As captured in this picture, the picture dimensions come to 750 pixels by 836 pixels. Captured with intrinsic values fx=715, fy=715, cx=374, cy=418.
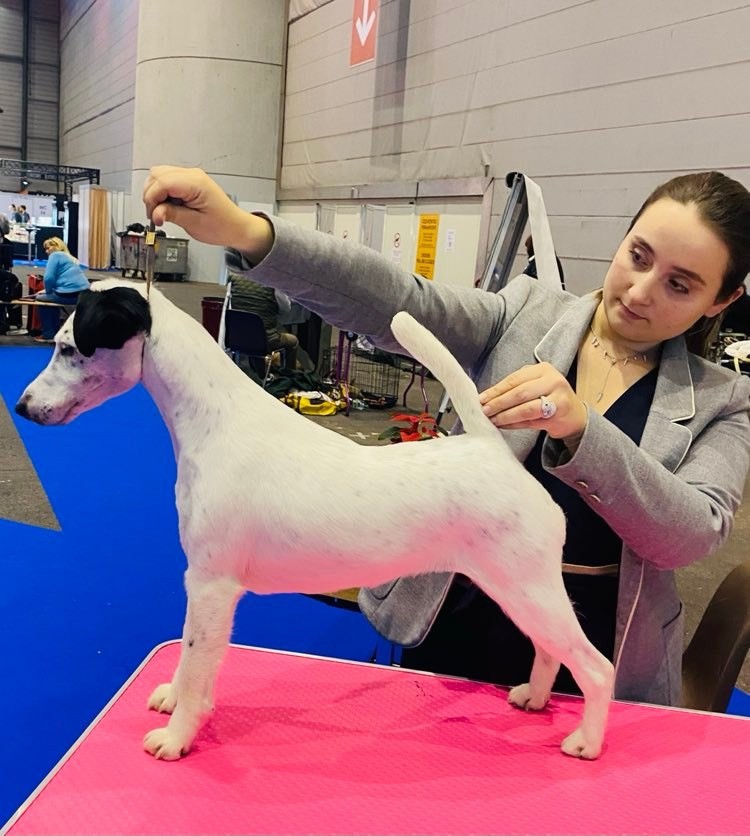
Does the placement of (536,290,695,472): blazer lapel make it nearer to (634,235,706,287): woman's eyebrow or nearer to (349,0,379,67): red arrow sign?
(634,235,706,287): woman's eyebrow

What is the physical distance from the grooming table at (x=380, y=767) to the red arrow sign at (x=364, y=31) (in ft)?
29.1

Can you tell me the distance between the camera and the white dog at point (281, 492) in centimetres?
94

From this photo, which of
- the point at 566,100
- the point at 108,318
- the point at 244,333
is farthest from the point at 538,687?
the point at 566,100

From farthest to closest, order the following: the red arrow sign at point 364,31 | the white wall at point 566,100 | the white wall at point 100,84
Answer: the white wall at point 100,84
the red arrow sign at point 364,31
the white wall at point 566,100

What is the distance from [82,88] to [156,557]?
20.9 metres

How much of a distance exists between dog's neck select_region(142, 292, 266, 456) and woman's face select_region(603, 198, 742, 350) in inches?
26.6

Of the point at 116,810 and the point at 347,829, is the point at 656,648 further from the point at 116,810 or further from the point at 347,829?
the point at 116,810

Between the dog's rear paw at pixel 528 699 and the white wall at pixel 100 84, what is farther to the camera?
Answer: the white wall at pixel 100 84

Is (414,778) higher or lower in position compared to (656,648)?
lower

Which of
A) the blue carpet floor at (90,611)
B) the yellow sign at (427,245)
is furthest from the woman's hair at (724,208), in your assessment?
the yellow sign at (427,245)

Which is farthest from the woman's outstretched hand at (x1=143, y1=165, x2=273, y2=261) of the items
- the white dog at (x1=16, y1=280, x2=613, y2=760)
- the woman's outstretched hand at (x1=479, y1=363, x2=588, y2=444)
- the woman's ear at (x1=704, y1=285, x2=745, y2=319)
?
the woman's ear at (x1=704, y1=285, x2=745, y2=319)

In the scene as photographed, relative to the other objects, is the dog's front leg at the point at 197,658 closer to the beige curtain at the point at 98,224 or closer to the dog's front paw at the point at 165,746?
the dog's front paw at the point at 165,746

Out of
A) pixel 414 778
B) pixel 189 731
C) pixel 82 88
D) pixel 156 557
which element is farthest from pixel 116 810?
pixel 82 88

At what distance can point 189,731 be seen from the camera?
1.01 metres
